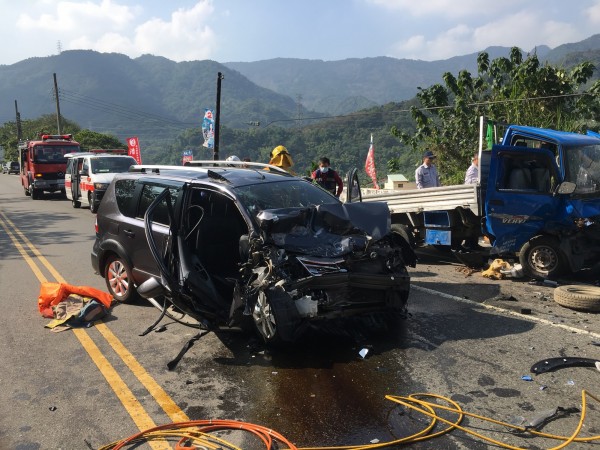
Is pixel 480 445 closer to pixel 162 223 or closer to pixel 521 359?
pixel 521 359

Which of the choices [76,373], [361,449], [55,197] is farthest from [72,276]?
[55,197]

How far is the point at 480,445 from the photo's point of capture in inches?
135

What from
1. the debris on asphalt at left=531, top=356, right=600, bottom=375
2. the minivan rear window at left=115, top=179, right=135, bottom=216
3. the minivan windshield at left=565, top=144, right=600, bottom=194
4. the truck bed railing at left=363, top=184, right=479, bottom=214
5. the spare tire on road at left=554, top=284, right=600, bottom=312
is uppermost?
the minivan windshield at left=565, top=144, right=600, bottom=194

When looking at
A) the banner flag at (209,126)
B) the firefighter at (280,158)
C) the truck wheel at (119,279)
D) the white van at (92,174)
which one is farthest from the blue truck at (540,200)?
the banner flag at (209,126)

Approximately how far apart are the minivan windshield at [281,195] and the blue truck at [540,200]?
2945 millimetres

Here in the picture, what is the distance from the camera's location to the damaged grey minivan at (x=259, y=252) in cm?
479

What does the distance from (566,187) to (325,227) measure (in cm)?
394

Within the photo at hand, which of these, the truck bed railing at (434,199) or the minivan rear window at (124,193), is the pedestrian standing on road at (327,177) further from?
the minivan rear window at (124,193)

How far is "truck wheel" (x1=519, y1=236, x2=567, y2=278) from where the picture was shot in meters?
7.49

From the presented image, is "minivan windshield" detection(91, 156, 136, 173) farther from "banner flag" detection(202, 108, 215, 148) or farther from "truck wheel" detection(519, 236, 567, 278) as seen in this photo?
"truck wheel" detection(519, 236, 567, 278)

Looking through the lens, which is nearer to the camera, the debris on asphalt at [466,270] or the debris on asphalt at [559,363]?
the debris on asphalt at [559,363]

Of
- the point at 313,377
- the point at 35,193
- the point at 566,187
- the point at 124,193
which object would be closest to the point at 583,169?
the point at 566,187

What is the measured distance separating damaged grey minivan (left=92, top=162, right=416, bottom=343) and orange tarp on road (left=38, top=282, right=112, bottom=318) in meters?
0.37

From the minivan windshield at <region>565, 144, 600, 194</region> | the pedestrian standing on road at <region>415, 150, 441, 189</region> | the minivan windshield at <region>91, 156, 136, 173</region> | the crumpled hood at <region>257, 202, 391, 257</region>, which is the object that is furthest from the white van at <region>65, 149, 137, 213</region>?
the minivan windshield at <region>565, 144, 600, 194</region>
